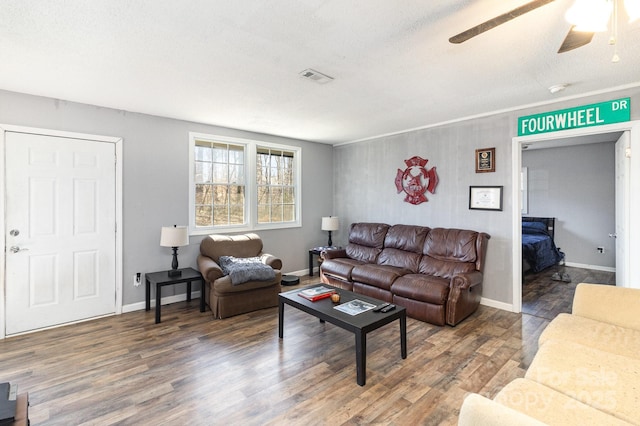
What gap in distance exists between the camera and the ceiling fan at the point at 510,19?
129cm

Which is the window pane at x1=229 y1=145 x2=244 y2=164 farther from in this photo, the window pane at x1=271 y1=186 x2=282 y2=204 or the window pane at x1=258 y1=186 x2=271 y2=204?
the window pane at x1=271 y1=186 x2=282 y2=204

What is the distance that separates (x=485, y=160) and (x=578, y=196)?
12.7ft

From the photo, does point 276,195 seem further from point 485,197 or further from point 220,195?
point 485,197

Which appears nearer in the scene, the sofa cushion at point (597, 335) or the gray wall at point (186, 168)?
the sofa cushion at point (597, 335)

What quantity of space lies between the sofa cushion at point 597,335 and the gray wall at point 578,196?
5203 millimetres

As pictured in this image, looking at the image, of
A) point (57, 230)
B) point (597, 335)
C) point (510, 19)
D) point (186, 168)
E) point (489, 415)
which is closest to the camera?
point (489, 415)

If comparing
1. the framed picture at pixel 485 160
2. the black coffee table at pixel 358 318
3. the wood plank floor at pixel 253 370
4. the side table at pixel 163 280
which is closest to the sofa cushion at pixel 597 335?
the wood plank floor at pixel 253 370

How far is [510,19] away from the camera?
1.33m

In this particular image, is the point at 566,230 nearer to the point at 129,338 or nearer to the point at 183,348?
the point at 183,348

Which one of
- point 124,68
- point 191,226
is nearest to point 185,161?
point 191,226

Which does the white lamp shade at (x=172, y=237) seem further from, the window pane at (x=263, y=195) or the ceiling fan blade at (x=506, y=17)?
the ceiling fan blade at (x=506, y=17)

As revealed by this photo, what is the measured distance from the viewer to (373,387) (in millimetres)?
2320

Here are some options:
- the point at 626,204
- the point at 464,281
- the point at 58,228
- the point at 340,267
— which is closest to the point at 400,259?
the point at 340,267

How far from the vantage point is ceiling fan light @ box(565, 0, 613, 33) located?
52.8 inches
